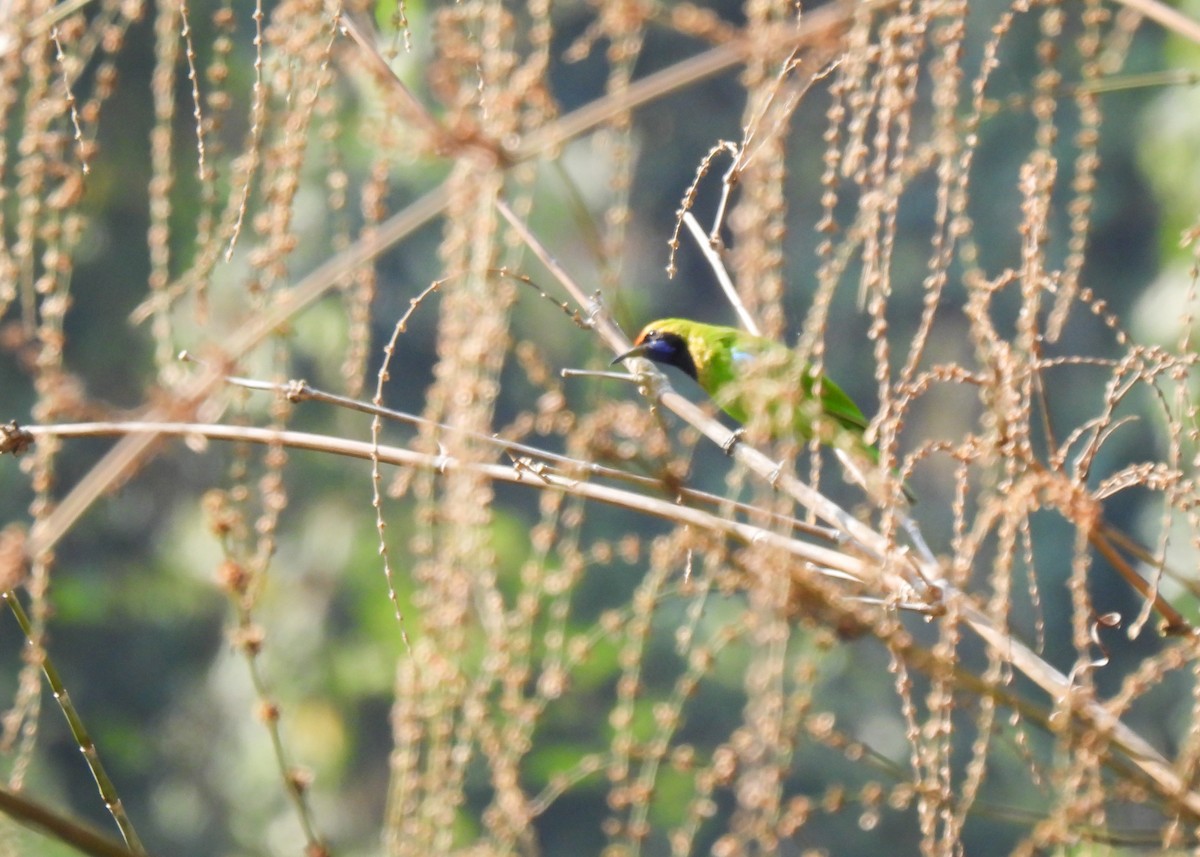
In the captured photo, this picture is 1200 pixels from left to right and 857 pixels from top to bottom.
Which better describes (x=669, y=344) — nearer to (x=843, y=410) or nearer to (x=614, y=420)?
(x=843, y=410)

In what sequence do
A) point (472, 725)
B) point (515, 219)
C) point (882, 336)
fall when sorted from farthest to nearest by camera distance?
point (515, 219), point (882, 336), point (472, 725)

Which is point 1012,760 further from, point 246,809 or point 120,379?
point 120,379

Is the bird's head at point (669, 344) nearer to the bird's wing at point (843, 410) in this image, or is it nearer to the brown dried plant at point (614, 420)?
the bird's wing at point (843, 410)

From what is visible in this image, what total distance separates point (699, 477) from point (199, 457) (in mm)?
3504

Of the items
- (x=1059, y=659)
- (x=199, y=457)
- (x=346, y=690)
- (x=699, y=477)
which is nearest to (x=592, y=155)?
(x=699, y=477)

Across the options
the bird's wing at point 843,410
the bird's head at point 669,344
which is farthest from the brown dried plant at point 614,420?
the bird's head at point 669,344

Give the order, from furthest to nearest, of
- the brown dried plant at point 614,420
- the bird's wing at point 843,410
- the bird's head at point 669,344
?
the bird's head at point 669,344 → the bird's wing at point 843,410 → the brown dried plant at point 614,420

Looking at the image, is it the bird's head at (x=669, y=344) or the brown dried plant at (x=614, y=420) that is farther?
the bird's head at (x=669, y=344)

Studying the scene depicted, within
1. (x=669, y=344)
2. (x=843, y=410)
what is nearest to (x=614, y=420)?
(x=843, y=410)

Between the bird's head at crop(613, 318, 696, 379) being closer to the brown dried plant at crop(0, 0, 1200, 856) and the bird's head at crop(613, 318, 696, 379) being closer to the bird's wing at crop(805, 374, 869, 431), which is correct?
the bird's wing at crop(805, 374, 869, 431)

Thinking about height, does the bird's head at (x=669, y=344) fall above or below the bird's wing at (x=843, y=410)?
above

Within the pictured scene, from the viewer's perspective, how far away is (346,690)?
10.1m

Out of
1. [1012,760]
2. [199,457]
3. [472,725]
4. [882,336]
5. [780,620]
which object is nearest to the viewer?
[780,620]

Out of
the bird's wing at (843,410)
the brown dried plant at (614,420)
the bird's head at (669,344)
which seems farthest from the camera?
the bird's head at (669,344)
